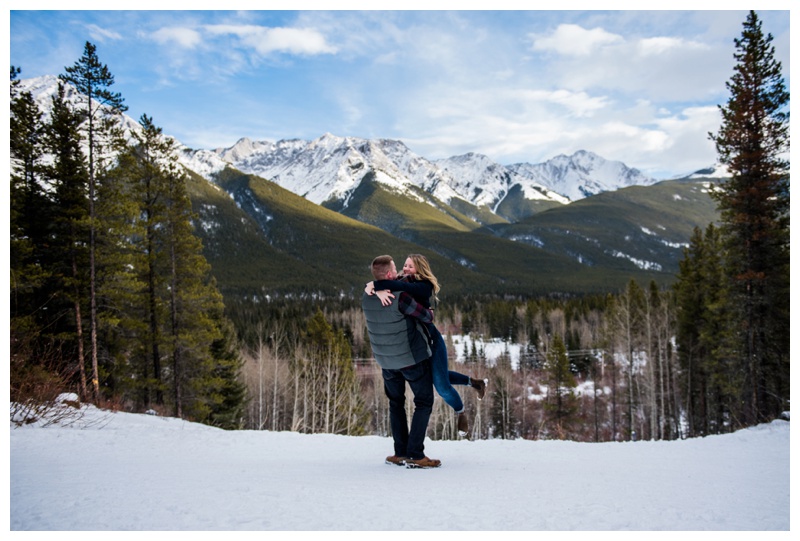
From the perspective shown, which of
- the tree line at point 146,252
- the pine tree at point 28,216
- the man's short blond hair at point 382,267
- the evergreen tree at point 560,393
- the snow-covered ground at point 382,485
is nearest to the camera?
the snow-covered ground at point 382,485

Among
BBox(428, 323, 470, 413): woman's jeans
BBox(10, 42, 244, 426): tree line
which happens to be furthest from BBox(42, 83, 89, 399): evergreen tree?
BBox(428, 323, 470, 413): woman's jeans

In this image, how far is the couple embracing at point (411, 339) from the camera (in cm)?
505

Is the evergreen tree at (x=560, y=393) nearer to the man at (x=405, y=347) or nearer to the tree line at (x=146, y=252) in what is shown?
the tree line at (x=146, y=252)

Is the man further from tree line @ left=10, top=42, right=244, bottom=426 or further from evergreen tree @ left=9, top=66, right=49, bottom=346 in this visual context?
evergreen tree @ left=9, top=66, right=49, bottom=346

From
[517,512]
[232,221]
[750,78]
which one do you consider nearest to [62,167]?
[517,512]

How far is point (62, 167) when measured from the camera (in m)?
15.3

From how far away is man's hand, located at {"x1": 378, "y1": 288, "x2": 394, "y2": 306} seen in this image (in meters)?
4.98

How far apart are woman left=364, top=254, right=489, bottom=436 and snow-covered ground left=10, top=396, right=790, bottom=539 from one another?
0.77 metres

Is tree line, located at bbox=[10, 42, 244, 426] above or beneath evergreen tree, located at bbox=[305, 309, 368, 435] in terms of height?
above

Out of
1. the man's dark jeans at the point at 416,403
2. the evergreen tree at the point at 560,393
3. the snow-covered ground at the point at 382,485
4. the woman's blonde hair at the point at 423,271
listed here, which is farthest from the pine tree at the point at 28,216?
the evergreen tree at the point at 560,393

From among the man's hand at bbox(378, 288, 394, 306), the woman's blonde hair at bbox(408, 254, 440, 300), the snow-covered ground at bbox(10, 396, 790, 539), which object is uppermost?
the woman's blonde hair at bbox(408, 254, 440, 300)

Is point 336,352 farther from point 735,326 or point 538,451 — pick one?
point 538,451

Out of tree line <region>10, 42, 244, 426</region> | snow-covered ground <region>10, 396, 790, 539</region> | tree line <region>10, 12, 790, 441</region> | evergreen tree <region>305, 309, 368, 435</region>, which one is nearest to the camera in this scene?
snow-covered ground <region>10, 396, 790, 539</region>

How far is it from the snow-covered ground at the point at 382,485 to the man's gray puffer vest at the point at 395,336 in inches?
45.5
